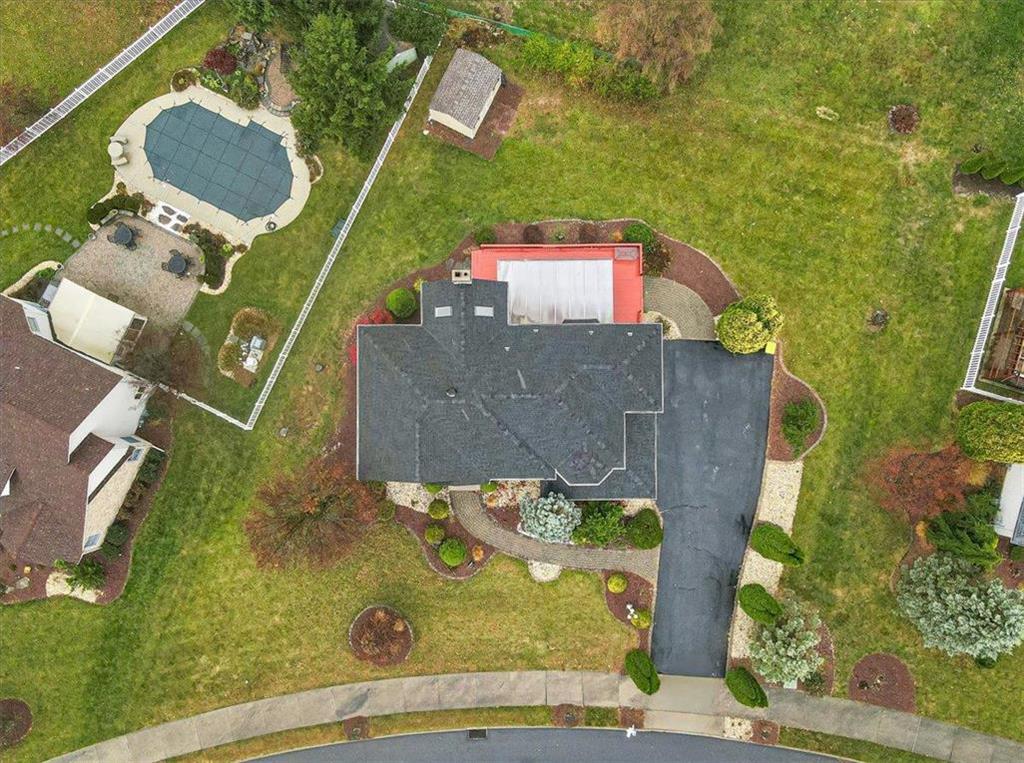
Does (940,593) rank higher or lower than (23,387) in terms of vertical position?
lower

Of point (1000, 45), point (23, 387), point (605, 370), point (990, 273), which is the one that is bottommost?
point (23, 387)

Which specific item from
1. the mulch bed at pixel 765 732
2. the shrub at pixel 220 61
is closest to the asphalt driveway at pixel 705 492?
the mulch bed at pixel 765 732

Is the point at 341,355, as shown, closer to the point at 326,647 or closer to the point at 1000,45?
the point at 326,647

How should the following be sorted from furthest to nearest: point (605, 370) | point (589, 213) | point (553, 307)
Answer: point (589, 213)
point (553, 307)
point (605, 370)

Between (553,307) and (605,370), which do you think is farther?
(553,307)

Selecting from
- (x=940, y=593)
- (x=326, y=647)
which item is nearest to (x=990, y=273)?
(x=940, y=593)

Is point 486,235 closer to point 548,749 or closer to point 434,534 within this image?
point 434,534
